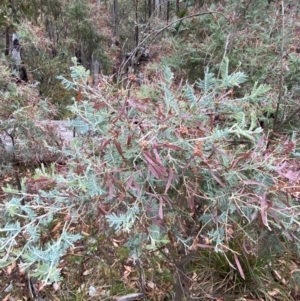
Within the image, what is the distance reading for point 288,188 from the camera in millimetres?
745

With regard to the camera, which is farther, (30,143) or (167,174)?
(30,143)

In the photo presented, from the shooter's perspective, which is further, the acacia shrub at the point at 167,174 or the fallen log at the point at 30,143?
the fallen log at the point at 30,143

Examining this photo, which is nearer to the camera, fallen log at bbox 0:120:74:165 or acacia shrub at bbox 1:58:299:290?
acacia shrub at bbox 1:58:299:290

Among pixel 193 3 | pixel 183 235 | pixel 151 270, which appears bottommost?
pixel 151 270

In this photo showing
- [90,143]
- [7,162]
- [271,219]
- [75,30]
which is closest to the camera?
[271,219]

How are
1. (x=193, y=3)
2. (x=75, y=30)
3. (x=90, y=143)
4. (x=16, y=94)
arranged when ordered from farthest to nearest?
(x=75, y=30) → (x=193, y=3) → (x=16, y=94) → (x=90, y=143)

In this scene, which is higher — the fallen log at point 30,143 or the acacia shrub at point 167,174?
the acacia shrub at point 167,174

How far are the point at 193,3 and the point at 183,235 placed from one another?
3.29 m

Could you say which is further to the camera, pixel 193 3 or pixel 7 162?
pixel 193 3

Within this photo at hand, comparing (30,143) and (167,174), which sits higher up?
(167,174)

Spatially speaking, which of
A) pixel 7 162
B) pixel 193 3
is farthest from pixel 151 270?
pixel 193 3

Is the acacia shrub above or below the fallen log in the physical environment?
above

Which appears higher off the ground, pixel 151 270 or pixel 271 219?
pixel 271 219

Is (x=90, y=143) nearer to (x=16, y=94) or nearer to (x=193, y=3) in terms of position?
(x=16, y=94)
